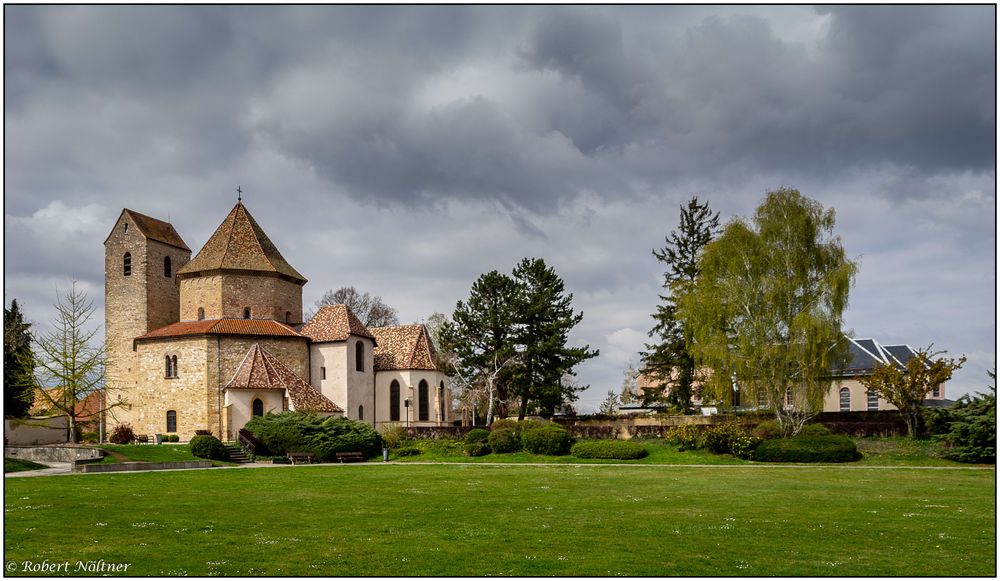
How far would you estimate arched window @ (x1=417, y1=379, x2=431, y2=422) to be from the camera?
197 ft

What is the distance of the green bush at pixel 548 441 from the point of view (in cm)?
4428

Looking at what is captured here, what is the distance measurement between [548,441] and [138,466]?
20.2 meters

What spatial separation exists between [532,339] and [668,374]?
1037 centimetres

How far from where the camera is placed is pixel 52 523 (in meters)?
15.9

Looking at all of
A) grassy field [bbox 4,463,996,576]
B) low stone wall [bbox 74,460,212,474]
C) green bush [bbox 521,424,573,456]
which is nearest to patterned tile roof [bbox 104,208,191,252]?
low stone wall [bbox 74,460,212,474]

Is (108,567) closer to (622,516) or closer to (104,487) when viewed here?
(622,516)

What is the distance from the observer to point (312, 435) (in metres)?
44.8

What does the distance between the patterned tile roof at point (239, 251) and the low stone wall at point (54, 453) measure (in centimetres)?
2216

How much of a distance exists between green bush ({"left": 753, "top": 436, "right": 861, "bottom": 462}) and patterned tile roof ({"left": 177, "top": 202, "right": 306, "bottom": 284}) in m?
35.7

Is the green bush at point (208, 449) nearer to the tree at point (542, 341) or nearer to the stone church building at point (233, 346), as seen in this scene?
the stone church building at point (233, 346)

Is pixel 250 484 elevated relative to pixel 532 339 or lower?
lower

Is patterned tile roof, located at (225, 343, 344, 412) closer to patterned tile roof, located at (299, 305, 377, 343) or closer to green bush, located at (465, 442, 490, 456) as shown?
patterned tile roof, located at (299, 305, 377, 343)

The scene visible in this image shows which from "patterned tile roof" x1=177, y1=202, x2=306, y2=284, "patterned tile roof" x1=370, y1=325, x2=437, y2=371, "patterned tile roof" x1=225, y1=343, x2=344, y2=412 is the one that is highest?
"patterned tile roof" x1=177, y1=202, x2=306, y2=284

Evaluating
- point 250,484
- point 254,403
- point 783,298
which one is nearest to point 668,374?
point 783,298
